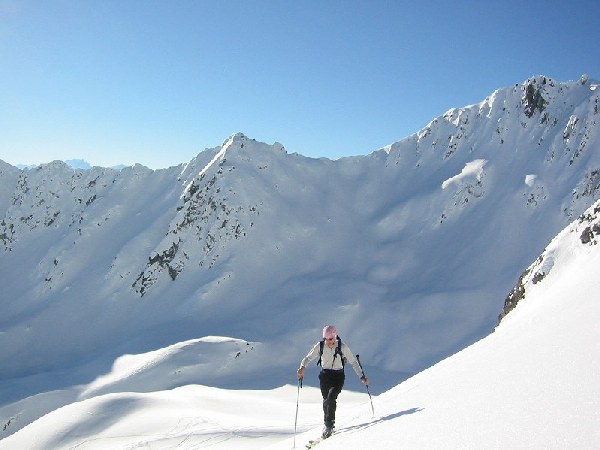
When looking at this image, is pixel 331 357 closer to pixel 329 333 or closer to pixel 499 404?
pixel 329 333

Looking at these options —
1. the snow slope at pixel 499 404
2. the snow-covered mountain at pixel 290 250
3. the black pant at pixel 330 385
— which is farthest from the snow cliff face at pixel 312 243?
the black pant at pixel 330 385

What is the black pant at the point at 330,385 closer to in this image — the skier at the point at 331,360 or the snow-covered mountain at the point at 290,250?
the skier at the point at 331,360

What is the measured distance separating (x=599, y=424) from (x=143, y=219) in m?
80.2

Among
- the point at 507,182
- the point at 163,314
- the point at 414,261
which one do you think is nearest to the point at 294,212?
the point at 414,261

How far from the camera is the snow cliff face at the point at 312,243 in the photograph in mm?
51625

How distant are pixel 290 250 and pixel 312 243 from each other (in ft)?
11.2

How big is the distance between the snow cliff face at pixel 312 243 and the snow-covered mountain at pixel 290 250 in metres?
0.25

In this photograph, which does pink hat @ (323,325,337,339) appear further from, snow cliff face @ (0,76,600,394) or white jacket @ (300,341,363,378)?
snow cliff face @ (0,76,600,394)

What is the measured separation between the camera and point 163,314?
5978 centimetres

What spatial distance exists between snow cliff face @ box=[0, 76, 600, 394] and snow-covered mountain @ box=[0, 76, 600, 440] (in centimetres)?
25

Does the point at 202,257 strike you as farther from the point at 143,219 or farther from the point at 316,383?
the point at 316,383

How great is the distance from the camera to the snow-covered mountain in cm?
4806

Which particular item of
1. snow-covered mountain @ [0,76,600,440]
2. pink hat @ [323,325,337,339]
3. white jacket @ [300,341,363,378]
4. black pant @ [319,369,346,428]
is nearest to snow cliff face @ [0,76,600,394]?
snow-covered mountain @ [0,76,600,440]

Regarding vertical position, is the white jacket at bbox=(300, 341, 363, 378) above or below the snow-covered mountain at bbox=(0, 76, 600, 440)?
below
